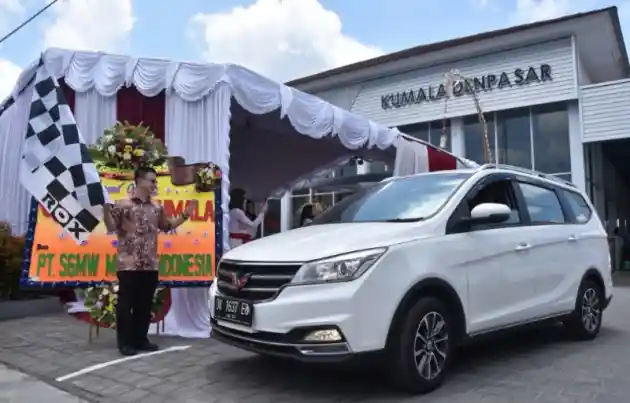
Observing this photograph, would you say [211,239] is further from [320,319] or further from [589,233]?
[589,233]

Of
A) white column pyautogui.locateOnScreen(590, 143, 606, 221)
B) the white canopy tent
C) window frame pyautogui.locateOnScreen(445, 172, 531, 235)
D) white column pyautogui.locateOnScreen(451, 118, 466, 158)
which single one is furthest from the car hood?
white column pyautogui.locateOnScreen(590, 143, 606, 221)

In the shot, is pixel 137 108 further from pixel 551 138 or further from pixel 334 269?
pixel 551 138

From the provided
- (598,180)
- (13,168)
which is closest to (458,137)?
(598,180)

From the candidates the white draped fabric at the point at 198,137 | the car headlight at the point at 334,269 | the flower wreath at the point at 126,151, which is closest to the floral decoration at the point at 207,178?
the white draped fabric at the point at 198,137

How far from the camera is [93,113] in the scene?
22.5 feet

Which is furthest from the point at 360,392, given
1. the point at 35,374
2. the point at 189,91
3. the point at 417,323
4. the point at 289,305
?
the point at 189,91

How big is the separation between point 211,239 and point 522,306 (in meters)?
3.31

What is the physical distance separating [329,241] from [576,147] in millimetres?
14258

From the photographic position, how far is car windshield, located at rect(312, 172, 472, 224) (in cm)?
448

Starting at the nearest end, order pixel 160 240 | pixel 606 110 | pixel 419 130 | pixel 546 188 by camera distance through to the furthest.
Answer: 1. pixel 546 188
2. pixel 160 240
3. pixel 606 110
4. pixel 419 130

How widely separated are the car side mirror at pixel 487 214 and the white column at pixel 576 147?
12818 mm

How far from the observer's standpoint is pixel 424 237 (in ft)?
13.2

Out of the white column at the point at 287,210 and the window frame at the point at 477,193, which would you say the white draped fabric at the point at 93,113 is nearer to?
the window frame at the point at 477,193

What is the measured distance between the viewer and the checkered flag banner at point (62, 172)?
534cm
